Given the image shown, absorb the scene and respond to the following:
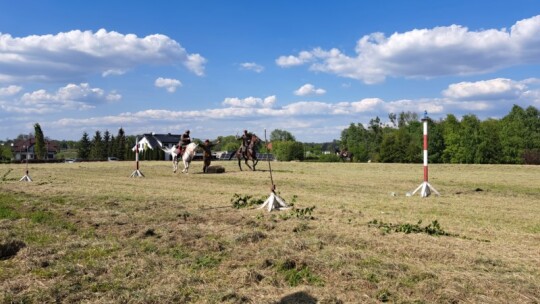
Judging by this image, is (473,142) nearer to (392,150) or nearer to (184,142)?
(392,150)

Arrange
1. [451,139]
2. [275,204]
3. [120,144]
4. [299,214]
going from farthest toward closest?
[120,144]
[451,139]
[275,204]
[299,214]

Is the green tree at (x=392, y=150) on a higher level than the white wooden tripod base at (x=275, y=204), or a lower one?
higher

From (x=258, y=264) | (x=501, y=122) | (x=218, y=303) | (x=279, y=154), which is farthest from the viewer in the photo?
A: (x=279, y=154)

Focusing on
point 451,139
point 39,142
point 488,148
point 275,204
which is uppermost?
Result: point 451,139

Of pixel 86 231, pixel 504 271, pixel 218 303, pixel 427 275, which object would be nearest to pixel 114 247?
pixel 86 231

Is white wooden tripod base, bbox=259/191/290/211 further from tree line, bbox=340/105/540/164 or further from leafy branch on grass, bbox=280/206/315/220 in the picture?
tree line, bbox=340/105/540/164

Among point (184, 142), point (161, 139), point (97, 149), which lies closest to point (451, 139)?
point (184, 142)

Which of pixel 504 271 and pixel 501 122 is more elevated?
pixel 501 122

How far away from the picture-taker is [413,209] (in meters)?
10.4

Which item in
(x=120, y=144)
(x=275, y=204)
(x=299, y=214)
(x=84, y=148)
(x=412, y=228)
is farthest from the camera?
(x=84, y=148)

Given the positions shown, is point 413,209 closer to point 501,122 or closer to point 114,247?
point 114,247

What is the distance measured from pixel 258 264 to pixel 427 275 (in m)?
2.05

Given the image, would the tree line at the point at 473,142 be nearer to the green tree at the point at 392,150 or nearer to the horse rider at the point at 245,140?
the green tree at the point at 392,150

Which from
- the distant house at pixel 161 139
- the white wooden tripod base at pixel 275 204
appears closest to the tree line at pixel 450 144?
the distant house at pixel 161 139
